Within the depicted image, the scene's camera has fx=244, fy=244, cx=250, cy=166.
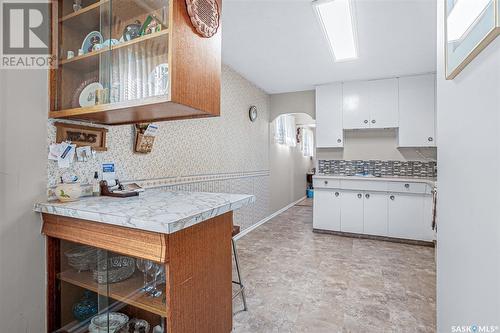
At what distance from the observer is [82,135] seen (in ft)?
5.08

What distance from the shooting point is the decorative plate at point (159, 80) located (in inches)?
45.6

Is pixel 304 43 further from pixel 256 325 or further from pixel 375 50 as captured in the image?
pixel 256 325

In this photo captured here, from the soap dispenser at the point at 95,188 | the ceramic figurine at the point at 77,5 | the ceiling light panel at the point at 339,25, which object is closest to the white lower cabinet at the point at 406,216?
the ceiling light panel at the point at 339,25

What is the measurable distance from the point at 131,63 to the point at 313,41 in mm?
1971

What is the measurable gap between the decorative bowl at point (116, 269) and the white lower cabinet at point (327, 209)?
320 cm

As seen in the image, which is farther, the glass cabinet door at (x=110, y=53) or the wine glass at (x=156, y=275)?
the glass cabinet door at (x=110, y=53)

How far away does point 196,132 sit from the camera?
2688 millimetres

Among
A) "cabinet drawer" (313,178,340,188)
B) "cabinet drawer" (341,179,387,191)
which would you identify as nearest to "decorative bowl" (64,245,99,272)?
"cabinet drawer" (313,178,340,188)

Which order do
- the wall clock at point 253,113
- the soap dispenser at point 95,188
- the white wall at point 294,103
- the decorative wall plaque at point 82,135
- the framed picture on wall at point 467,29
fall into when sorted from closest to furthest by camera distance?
the framed picture on wall at point 467,29
the decorative wall plaque at point 82,135
the soap dispenser at point 95,188
the wall clock at point 253,113
the white wall at point 294,103

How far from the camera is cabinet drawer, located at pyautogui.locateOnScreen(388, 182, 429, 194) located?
3316mm

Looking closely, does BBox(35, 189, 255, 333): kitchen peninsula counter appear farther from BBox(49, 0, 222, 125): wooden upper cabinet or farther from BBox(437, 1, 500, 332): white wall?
BBox(437, 1, 500, 332): white wall

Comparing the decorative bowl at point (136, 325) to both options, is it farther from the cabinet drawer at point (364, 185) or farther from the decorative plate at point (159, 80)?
the cabinet drawer at point (364, 185)

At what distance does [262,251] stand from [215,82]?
233cm

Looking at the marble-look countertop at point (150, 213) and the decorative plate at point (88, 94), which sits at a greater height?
the decorative plate at point (88, 94)
